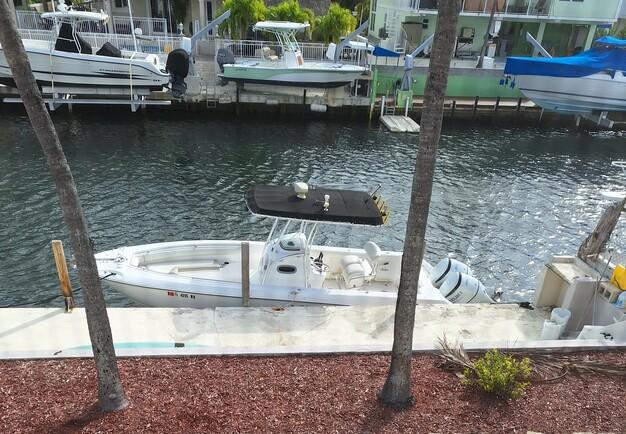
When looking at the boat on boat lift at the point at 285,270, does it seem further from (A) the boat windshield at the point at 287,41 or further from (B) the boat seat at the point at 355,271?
(A) the boat windshield at the point at 287,41

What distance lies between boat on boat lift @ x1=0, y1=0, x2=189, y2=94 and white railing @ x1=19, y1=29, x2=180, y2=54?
2375 millimetres

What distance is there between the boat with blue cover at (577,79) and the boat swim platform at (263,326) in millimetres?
22491

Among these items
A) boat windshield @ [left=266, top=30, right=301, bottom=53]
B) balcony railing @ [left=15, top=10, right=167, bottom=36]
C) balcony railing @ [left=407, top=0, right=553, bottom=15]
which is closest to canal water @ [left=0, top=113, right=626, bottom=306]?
boat windshield @ [left=266, top=30, right=301, bottom=53]

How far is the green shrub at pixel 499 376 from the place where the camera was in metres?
5.73

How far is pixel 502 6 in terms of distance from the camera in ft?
103

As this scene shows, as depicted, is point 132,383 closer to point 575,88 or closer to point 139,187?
point 139,187

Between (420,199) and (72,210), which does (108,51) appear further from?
(420,199)

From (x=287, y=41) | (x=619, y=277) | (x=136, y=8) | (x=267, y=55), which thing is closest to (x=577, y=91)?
(x=287, y=41)

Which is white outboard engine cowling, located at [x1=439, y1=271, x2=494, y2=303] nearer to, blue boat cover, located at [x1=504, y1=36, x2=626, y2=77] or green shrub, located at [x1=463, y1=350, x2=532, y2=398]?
green shrub, located at [x1=463, y1=350, x2=532, y2=398]

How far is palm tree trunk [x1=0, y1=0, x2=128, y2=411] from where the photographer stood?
3.96 metres

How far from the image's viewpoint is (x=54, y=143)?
4.30 metres

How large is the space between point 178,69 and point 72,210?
23111 mm

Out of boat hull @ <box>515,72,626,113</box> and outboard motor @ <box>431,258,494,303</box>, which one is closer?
outboard motor @ <box>431,258,494,303</box>

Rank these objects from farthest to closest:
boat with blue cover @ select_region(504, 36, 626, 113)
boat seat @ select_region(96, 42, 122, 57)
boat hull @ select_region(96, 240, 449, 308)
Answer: boat with blue cover @ select_region(504, 36, 626, 113), boat seat @ select_region(96, 42, 122, 57), boat hull @ select_region(96, 240, 449, 308)
